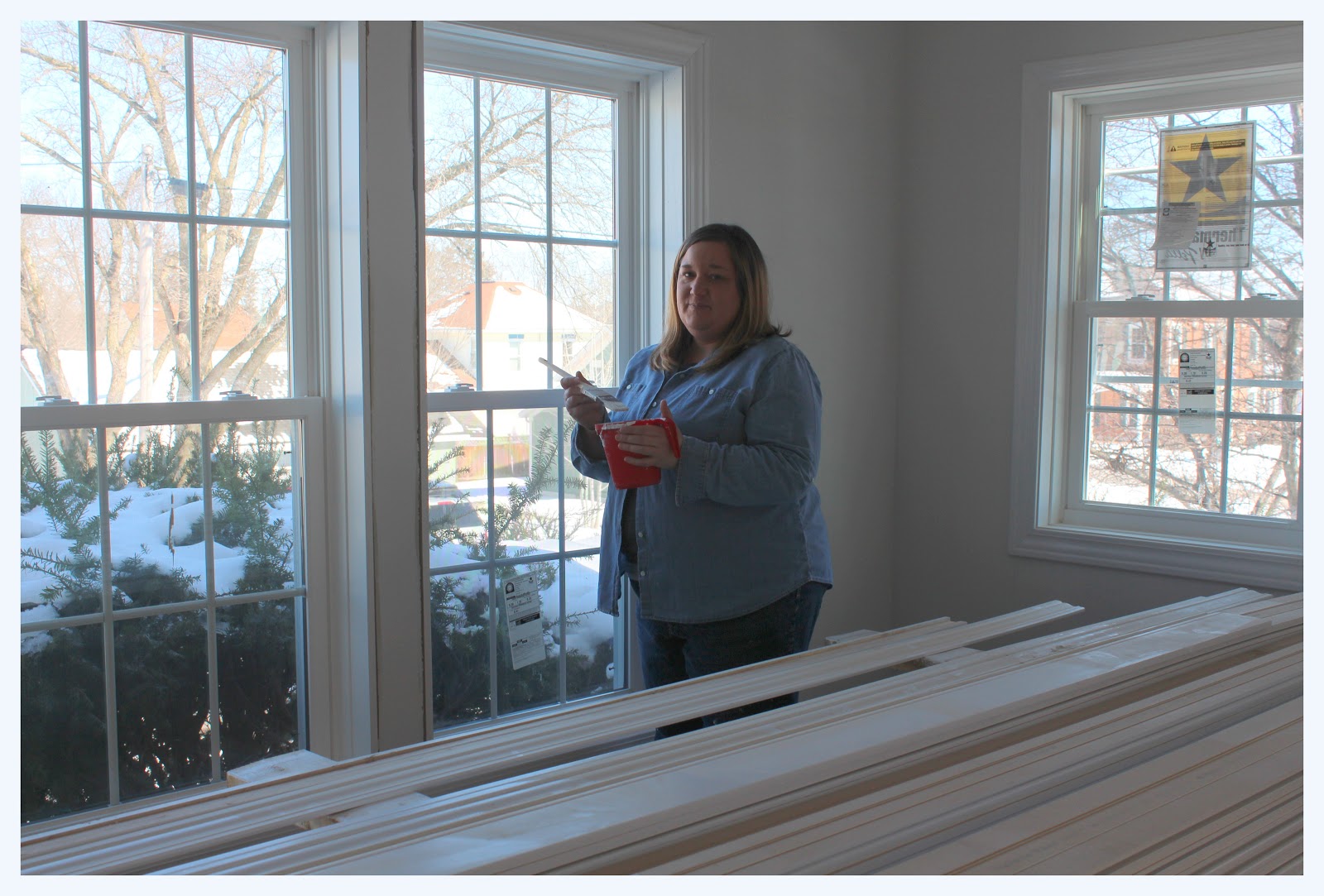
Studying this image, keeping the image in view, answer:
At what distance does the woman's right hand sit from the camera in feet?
7.61

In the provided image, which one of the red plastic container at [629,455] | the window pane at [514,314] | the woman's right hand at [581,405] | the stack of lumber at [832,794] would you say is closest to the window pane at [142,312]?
the window pane at [514,314]

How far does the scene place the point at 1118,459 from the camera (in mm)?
3590

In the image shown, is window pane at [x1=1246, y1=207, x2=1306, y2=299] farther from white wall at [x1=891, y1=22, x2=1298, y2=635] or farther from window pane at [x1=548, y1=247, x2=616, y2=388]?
window pane at [x1=548, y1=247, x2=616, y2=388]

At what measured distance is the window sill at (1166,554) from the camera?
3.18 m

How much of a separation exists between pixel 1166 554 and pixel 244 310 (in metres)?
2.75

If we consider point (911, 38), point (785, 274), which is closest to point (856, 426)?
point (785, 274)

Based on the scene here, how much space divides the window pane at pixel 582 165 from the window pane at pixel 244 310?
0.81 metres

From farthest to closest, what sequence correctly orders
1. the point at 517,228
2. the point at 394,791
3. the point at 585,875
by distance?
the point at 517,228, the point at 394,791, the point at 585,875

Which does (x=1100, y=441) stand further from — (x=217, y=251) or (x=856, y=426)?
(x=217, y=251)

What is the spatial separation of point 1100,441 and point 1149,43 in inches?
49.6

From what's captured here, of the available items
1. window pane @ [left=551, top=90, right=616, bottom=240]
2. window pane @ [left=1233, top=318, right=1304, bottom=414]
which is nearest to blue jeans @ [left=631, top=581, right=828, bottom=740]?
window pane @ [left=551, top=90, right=616, bottom=240]

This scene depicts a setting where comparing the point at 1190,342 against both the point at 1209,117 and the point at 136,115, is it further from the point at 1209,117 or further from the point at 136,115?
the point at 136,115

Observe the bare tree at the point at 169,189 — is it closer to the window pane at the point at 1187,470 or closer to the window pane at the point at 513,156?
the window pane at the point at 513,156

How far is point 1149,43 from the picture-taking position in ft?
10.8
